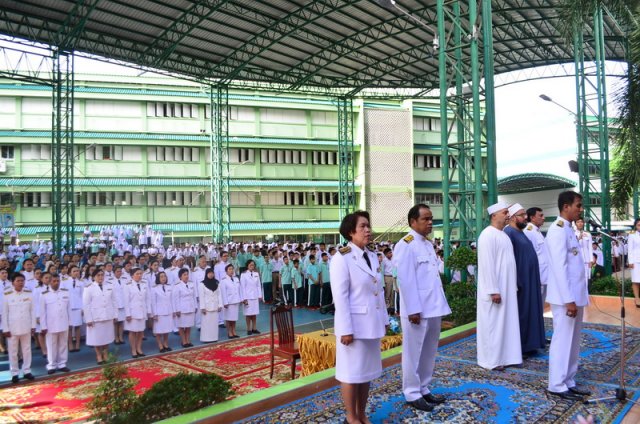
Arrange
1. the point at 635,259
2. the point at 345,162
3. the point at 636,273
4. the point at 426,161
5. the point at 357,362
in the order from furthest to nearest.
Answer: the point at 426,161
the point at 345,162
the point at 635,259
the point at 636,273
the point at 357,362

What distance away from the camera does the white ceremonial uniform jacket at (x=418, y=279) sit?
425 centimetres

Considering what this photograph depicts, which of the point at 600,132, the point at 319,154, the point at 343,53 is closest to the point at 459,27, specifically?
the point at 600,132

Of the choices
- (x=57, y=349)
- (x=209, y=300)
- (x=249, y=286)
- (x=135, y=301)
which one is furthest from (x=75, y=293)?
(x=249, y=286)

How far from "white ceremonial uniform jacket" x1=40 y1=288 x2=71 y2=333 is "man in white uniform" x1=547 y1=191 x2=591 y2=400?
268 inches

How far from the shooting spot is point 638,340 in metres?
6.61

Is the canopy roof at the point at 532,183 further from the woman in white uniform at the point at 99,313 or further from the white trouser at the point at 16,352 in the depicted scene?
the white trouser at the point at 16,352

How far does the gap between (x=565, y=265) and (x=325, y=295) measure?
10.1m

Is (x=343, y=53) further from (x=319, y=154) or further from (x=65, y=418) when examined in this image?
(x=65, y=418)

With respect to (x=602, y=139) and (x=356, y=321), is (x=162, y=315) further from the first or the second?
(x=602, y=139)

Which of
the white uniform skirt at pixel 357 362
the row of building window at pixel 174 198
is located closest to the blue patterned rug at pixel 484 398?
the white uniform skirt at pixel 357 362

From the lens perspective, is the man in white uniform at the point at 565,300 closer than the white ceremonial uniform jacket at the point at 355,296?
No

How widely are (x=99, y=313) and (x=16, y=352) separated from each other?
49.1 inches

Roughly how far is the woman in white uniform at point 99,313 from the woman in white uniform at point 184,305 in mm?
1184

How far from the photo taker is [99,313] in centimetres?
816
